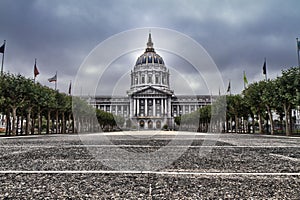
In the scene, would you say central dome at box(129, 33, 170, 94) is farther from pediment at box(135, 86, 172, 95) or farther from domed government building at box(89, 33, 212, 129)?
pediment at box(135, 86, 172, 95)

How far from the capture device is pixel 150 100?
159 m

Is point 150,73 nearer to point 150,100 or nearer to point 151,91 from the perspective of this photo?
point 151,91

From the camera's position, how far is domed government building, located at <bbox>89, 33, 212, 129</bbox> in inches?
6019

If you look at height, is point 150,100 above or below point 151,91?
below

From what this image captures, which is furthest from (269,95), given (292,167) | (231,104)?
(292,167)

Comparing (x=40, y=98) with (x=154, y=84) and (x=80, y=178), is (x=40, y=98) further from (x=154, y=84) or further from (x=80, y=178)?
(x=154, y=84)

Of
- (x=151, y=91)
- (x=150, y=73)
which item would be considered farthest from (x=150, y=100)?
(x=150, y=73)

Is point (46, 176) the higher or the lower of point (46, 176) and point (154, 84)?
the lower

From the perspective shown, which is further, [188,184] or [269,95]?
[269,95]

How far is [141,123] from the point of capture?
493 ft

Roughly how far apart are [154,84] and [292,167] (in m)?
159

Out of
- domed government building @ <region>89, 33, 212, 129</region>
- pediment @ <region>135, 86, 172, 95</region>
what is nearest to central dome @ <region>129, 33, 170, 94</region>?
domed government building @ <region>89, 33, 212, 129</region>

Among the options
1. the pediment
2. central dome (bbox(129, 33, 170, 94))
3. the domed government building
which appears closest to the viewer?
A: the domed government building

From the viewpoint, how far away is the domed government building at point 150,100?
502ft
